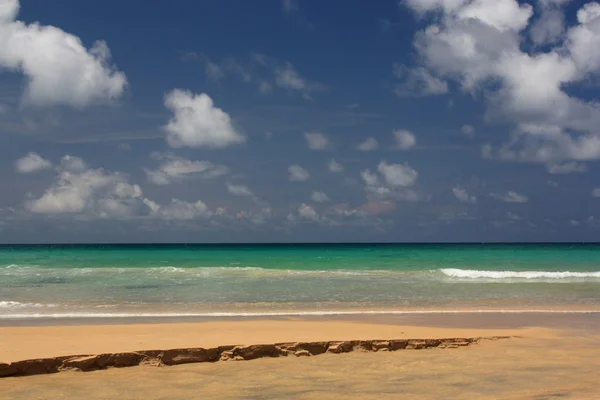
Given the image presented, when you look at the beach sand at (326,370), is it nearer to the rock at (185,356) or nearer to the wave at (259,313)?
the rock at (185,356)

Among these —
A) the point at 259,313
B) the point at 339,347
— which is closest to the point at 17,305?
the point at 259,313

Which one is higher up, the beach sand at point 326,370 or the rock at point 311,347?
the rock at point 311,347

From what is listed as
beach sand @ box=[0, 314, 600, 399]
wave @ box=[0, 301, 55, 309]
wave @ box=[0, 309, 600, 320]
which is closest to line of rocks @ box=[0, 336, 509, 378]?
beach sand @ box=[0, 314, 600, 399]

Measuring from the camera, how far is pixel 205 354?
7.54 metres

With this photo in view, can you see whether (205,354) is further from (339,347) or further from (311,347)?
(339,347)

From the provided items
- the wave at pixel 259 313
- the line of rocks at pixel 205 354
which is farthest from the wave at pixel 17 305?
the line of rocks at pixel 205 354

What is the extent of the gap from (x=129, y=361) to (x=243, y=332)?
376 cm

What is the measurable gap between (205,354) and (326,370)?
159cm

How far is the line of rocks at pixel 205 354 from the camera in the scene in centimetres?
686

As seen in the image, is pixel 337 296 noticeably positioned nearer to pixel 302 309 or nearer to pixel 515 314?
pixel 302 309

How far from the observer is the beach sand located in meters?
5.96

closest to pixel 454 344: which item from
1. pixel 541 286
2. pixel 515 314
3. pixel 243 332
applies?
pixel 243 332

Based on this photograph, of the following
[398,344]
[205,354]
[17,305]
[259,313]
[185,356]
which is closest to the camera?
[185,356]

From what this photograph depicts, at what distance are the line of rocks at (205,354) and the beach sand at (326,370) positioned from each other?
5.9 inches
